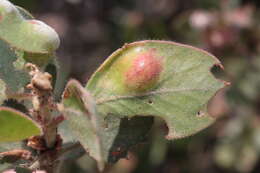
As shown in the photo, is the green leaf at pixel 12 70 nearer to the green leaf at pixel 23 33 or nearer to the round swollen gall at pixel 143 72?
the green leaf at pixel 23 33

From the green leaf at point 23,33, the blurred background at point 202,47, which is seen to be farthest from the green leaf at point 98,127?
the blurred background at point 202,47

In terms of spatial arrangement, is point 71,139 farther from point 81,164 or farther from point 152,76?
point 81,164

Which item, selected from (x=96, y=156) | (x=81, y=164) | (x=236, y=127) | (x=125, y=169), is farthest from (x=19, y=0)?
(x=96, y=156)

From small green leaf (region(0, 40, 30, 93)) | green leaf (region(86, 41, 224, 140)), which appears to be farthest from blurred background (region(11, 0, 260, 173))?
green leaf (region(86, 41, 224, 140))

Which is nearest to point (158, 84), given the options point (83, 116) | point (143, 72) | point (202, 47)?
point (143, 72)

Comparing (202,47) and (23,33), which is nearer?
(23,33)

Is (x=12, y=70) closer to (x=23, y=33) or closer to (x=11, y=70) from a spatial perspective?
(x=11, y=70)
